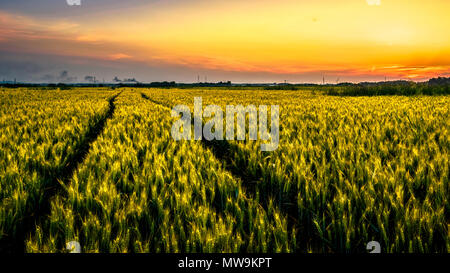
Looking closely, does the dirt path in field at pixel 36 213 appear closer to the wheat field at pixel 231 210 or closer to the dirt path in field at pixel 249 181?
the wheat field at pixel 231 210

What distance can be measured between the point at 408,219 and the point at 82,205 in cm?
231

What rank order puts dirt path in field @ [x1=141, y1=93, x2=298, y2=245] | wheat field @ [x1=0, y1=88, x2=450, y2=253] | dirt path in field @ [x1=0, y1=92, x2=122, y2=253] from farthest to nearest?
1. dirt path in field @ [x1=141, y1=93, x2=298, y2=245]
2. dirt path in field @ [x1=0, y1=92, x2=122, y2=253]
3. wheat field @ [x1=0, y1=88, x2=450, y2=253]

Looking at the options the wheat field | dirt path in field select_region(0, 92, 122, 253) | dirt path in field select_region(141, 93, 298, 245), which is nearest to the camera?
the wheat field

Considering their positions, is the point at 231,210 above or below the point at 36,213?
above

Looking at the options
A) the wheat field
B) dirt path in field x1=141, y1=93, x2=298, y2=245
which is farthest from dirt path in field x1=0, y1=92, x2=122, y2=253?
dirt path in field x1=141, y1=93, x2=298, y2=245

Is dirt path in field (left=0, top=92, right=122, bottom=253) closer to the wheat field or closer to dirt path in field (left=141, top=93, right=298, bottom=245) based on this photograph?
the wheat field

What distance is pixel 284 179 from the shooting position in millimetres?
2607

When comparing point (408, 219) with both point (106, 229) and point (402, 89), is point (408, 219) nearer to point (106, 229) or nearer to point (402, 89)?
point (106, 229)

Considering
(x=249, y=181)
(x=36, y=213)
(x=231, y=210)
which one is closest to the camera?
(x=231, y=210)

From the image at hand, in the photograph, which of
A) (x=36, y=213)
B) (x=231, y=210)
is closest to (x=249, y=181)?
(x=231, y=210)

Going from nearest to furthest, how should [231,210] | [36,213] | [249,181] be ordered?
[231,210]
[36,213]
[249,181]

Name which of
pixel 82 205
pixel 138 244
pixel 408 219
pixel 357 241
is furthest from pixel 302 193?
pixel 82 205

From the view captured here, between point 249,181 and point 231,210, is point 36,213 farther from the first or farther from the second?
point 249,181

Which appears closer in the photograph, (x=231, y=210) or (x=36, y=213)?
(x=231, y=210)
